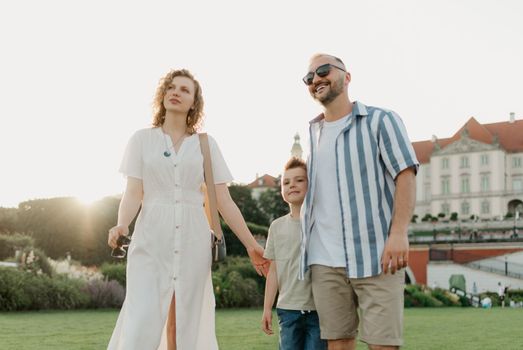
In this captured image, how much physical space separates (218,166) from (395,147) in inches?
45.2

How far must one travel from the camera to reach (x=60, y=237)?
27.2m

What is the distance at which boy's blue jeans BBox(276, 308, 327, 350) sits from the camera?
387cm

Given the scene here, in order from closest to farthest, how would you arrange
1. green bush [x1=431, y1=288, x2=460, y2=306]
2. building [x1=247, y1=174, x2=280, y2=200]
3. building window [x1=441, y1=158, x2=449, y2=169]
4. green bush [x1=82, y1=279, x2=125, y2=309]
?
green bush [x1=82, y1=279, x2=125, y2=309] → green bush [x1=431, y1=288, x2=460, y2=306] → building window [x1=441, y1=158, x2=449, y2=169] → building [x1=247, y1=174, x2=280, y2=200]

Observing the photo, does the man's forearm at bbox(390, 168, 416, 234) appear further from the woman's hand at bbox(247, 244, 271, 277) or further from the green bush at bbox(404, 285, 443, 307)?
the green bush at bbox(404, 285, 443, 307)

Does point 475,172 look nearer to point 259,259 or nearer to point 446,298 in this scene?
point 446,298

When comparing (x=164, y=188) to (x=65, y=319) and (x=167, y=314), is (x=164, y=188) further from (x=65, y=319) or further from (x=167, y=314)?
(x=65, y=319)

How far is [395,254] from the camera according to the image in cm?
311

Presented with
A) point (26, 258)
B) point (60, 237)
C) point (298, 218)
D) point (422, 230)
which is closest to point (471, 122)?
point (422, 230)

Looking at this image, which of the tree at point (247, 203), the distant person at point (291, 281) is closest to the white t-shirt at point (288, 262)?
the distant person at point (291, 281)

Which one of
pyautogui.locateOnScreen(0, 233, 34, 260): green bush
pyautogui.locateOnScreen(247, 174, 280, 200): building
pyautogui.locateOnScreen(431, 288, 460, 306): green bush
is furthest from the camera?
pyautogui.locateOnScreen(247, 174, 280, 200): building

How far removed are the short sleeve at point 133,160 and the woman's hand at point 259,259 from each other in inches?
Result: 30.5

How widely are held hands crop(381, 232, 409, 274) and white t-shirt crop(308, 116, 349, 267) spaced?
0.21m

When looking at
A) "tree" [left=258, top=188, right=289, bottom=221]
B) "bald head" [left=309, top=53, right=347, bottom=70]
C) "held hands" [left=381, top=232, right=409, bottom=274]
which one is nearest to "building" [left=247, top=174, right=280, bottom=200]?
"tree" [left=258, top=188, right=289, bottom=221]

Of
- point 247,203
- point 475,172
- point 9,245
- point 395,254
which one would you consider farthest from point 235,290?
point 475,172
